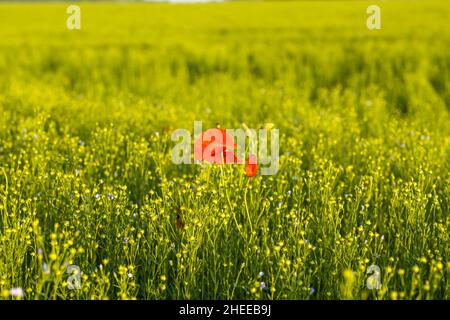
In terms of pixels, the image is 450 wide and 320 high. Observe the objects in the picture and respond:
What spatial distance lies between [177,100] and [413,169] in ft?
12.6

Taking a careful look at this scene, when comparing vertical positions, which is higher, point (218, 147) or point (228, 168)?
point (218, 147)

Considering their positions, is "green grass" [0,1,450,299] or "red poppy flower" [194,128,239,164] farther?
"red poppy flower" [194,128,239,164]

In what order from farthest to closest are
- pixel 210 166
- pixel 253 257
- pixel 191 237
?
pixel 210 166
pixel 253 257
pixel 191 237

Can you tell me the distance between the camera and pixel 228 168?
3.89m

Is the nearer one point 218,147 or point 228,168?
point 218,147

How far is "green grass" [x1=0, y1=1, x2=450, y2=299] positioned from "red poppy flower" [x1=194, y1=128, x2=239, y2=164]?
0.35 feet

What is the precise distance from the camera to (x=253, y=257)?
10.1ft

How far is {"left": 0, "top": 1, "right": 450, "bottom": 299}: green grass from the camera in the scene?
2.99 m

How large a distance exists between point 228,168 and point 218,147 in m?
0.43

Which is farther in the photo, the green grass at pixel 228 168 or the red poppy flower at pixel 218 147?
the red poppy flower at pixel 218 147

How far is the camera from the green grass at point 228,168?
9.80 feet

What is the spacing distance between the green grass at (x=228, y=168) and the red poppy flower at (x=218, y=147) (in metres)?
0.11
